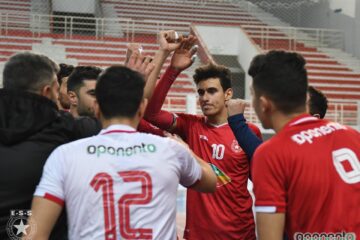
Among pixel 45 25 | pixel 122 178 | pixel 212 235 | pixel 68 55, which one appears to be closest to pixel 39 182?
pixel 122 178

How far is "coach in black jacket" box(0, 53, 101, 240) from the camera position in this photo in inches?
88.0

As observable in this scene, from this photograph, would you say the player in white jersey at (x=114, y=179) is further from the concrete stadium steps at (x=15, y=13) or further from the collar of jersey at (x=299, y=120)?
the concrete stadium steps at (x=15, y=13)

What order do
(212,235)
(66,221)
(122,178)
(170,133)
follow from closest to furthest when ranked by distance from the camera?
(122,178), (66,221), (212,235), (170,133)

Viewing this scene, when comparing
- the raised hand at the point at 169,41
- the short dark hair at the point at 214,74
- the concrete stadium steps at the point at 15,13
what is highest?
the concrete stadium steps at the point at 15,13

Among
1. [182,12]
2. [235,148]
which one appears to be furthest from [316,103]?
[182,12]

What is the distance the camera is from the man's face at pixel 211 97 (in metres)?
3.91

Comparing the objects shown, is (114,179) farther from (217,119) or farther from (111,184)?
(217,119)

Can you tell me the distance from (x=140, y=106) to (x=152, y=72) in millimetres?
667

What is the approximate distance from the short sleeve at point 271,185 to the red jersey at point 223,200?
1.55 m

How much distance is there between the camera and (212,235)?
3619 mm

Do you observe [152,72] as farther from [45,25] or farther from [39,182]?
[45,25]

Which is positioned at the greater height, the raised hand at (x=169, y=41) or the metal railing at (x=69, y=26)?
the metal railing at (x=69, y=26)

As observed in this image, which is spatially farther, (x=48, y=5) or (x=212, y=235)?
(x=48, y=5)

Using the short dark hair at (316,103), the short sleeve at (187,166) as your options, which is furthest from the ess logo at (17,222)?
the short dark hair at (316,103)
